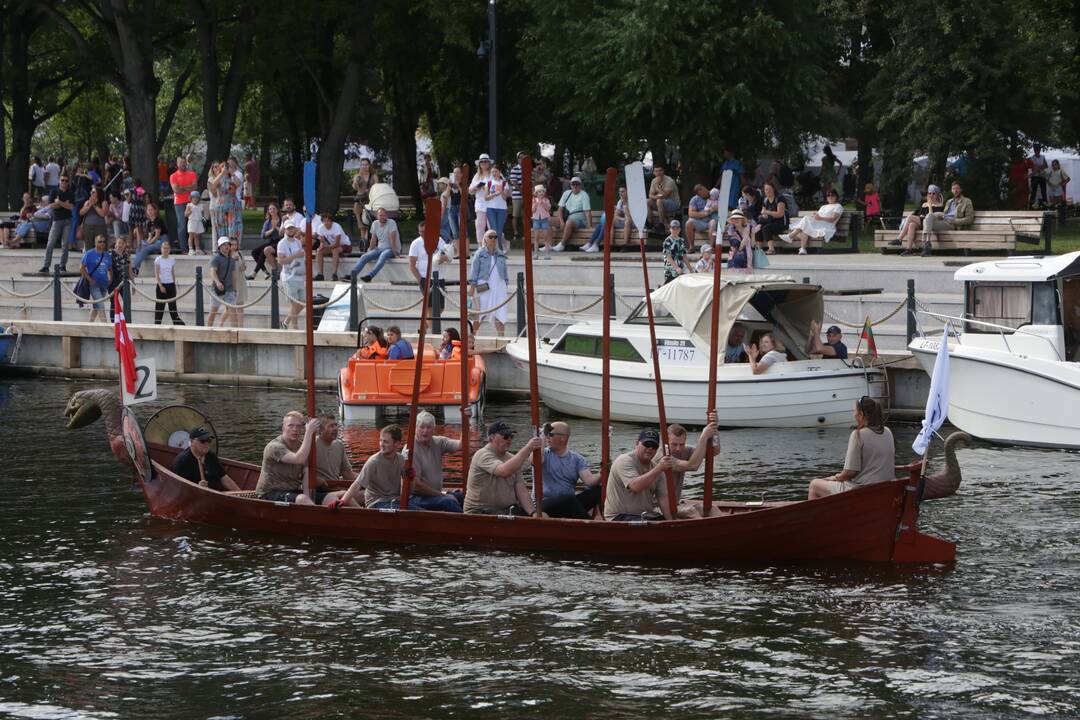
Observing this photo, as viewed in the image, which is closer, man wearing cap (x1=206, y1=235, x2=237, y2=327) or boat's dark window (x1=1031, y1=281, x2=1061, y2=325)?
boat's dark window (x1=1031, y1=281, x2=1061, y2=325)

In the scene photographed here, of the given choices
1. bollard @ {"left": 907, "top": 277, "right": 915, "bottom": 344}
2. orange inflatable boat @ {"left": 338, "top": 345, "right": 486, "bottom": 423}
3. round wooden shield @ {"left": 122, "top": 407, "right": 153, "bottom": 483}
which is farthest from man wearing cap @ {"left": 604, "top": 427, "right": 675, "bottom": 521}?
bollard @ {"left": 907, "top": 277, "right": 915, "bottom": 344}

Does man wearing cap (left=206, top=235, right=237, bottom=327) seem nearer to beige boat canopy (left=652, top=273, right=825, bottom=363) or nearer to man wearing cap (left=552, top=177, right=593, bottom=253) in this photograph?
man wearing cap (left=552, top=177, right=593, bottom=253)

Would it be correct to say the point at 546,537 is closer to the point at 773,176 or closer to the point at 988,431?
the point at 988,431

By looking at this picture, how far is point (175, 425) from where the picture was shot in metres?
18.3

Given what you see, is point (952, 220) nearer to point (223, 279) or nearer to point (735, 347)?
point (735, 347)

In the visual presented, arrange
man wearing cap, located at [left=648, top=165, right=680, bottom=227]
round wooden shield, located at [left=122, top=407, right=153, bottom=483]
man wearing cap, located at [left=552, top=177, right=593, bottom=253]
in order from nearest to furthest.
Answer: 1. round wooden shield, located at [left=122, top=407, right=153, bottom=483]
2. man wearing cap, located at [left=648, top=165, right=680, bottom=227]
3. man wearing cap, located at [left=552, top=177, right=593, bottom=253]

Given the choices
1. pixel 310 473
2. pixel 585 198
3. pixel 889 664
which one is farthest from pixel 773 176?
pixel 889 664

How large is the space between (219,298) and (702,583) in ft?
50.5

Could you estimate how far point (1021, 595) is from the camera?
13.7 meters

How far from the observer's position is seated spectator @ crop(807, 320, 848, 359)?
72.8 feet

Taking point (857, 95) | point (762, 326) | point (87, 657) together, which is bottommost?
point (87, 657)

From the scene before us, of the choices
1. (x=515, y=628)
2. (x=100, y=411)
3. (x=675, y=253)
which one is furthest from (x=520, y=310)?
(x=515, y=628)

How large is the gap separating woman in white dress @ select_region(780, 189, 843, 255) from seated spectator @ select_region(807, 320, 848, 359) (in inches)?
342

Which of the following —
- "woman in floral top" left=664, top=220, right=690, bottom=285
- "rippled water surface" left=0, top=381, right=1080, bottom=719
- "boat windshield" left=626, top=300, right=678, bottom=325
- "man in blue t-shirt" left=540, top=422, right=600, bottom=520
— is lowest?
"rippled water surface" left=0, top=381, right=1080, bottom=719
